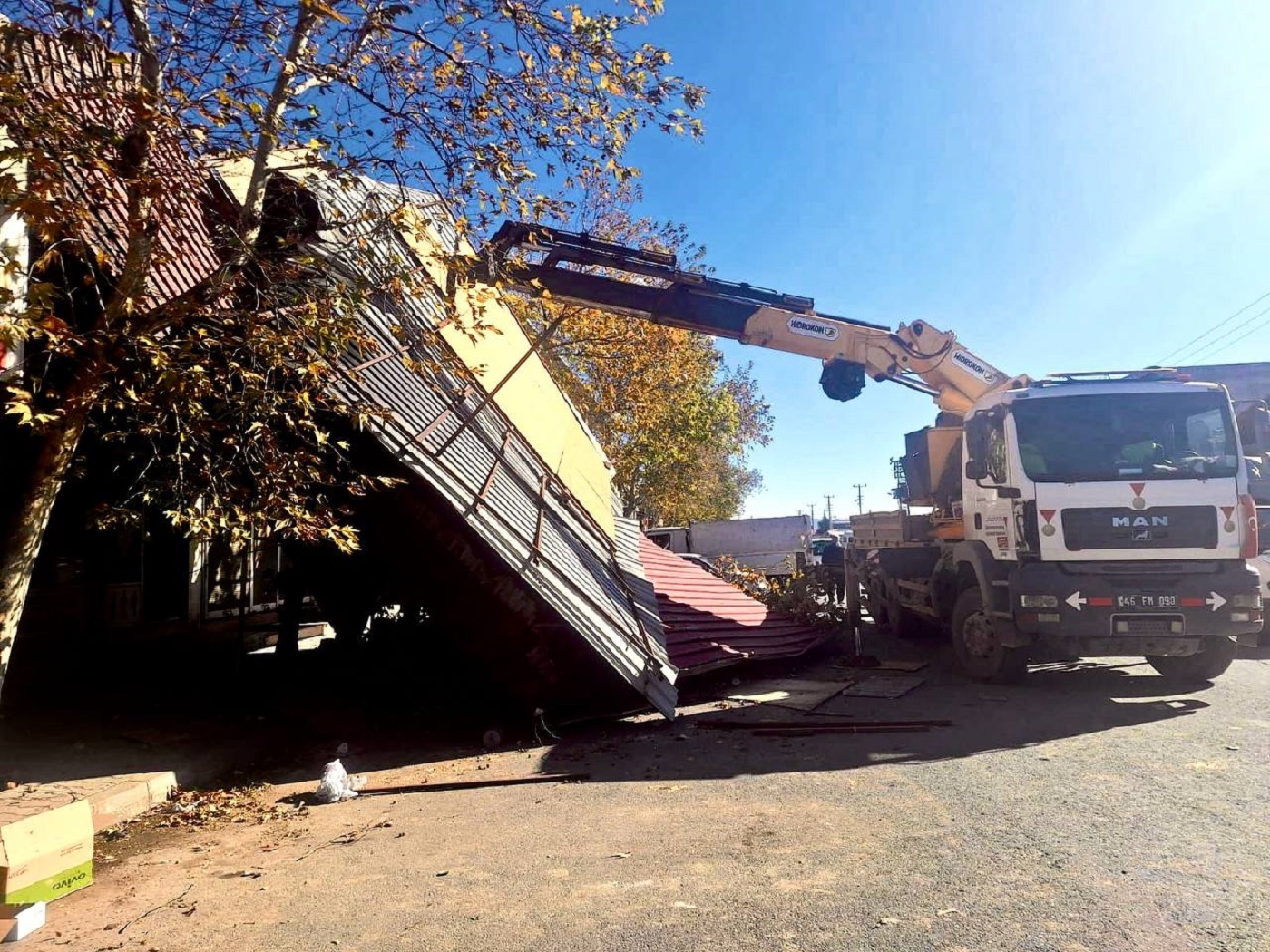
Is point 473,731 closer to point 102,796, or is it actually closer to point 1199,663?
point 102,796

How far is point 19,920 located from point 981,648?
29.2ft

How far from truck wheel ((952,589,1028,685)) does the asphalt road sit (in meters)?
2.20

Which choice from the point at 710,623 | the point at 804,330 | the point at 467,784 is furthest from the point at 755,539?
the point at 467,784

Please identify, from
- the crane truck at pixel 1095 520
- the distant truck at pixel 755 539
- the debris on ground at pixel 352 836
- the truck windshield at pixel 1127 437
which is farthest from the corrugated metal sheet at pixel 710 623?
the distant truck at pixel 755 539

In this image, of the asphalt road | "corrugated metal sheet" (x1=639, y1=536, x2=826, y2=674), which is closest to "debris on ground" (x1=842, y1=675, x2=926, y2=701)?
"corrugated metal sheet" (x1=639, y1=536, x2=826, y2=674)

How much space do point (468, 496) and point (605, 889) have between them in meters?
3.38

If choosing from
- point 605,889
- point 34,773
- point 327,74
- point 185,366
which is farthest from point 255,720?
point 327,74

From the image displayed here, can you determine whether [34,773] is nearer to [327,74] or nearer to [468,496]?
[468,496]

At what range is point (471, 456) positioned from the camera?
24.8 ft

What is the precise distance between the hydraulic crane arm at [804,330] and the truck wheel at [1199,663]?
3.95 meters

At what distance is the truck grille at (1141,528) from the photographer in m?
8.14

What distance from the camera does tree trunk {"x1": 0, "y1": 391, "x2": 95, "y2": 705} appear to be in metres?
4.30

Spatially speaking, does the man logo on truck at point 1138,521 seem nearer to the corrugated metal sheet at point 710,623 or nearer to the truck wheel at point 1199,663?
the truck wheel at point 1199,663

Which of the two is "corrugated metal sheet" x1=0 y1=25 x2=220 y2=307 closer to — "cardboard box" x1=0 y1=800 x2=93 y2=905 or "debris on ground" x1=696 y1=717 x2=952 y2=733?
"cardboard box" x1=0 y1=800 x2=93 y2=905
